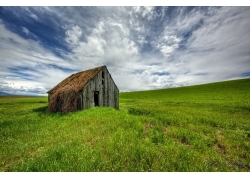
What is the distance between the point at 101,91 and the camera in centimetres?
1694

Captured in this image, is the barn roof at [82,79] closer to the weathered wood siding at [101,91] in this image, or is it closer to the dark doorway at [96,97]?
the weathered wood siding at [101,91]

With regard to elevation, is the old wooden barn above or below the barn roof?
below

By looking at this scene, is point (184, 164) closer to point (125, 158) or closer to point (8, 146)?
point (125, 158)

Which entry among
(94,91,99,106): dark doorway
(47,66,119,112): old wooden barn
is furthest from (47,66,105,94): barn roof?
(94,91,99,106): dark doorway

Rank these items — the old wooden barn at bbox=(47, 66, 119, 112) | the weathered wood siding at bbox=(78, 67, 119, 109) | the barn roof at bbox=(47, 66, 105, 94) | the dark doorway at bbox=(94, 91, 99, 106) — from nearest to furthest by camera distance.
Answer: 1. the old wooden barn at bbox=(47, 66, 119, 112)
2. the weathered wood siding at bbox=(78, 67, 119, 109)
3. the barn roof at bbox=(47, 66, 105, 94)
4. the dark doorway at bbox=(94, 91, 99, 106)

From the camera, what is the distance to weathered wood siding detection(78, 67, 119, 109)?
49.0ft

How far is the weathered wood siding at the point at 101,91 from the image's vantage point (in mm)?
14938

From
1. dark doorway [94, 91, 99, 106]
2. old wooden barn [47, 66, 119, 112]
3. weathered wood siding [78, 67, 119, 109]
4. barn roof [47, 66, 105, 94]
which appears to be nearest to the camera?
old wooden barn [47, 66, 119, 112]

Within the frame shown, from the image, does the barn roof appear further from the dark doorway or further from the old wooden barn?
the dark doorway

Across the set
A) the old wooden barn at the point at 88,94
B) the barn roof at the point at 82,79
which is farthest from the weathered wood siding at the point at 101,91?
the barn roof at the point at 82,79

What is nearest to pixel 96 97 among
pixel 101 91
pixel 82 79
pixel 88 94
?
pixel 101 91

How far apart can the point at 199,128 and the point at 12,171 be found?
926 cm

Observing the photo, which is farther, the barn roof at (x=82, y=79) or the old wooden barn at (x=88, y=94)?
the barn roof at (x=82, y=79)

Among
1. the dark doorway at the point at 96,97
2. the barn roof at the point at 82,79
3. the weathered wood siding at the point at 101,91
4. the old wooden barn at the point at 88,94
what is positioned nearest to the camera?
the old wooden barn at the point at 88,94
